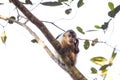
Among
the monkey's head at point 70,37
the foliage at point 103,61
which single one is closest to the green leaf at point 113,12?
the foliage at point 103,61

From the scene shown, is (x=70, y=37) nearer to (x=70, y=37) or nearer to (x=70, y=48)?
(x=70, y=37)

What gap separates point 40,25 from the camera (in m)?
1.53

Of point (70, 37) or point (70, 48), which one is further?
point (70, 37)

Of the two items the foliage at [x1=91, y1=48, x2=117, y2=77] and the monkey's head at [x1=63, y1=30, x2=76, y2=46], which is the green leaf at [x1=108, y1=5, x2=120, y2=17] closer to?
the foliage at [x1=91, y1=48, x2=117, y2=77]

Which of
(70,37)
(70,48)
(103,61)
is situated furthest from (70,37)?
(103,61)

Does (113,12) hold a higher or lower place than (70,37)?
lower

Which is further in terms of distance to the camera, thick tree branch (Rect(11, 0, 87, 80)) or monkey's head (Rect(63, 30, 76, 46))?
monkey's head (Rect(63, 30, 76, 46))

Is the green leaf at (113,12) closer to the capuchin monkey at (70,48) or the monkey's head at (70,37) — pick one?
the capuchin monkey at (70,48)

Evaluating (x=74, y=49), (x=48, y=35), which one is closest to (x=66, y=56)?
(x=48, y=35)

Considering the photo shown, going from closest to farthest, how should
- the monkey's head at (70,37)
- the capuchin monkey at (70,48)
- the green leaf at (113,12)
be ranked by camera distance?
the green leaf at (113,12) < the capuchin monkey at (70,48) < the monkey's head at (70,37)

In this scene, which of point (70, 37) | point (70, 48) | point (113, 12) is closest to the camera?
point (113, 12)

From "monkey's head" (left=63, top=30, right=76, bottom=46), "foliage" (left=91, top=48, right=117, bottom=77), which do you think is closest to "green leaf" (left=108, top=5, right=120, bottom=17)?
"foliage" (left=91, top=48, right=117, bottom=77)

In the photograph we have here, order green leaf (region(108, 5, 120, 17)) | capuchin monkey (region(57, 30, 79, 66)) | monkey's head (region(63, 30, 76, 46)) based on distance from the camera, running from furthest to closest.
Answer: monkey's head (region(63, 30, 76, 46))
capuchin monkey (region(57, 30, 79, 66))
green leaf (region(108, 5, 120, 17))

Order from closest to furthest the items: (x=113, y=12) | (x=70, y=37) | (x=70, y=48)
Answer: (x=113, y=12), (x=70, y=48), (x=70, y=37)
